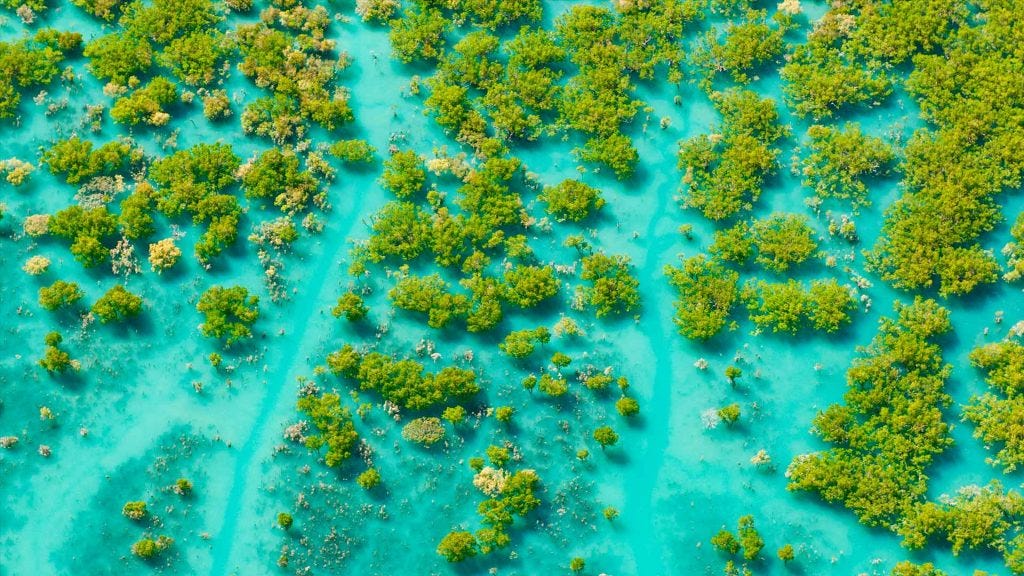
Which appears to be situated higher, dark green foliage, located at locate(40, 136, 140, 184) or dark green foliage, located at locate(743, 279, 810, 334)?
dark green foliage, located at locate(40, 136, 140, 184)

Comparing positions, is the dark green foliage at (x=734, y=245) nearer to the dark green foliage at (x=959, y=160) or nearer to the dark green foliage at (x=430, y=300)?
the dark green foliage at (x=959, y=160)

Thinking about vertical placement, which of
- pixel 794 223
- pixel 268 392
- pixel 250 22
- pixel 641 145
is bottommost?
pixel 268 392

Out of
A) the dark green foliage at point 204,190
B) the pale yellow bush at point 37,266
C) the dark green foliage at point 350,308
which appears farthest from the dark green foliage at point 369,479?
the pale yellow bush at point 37,266

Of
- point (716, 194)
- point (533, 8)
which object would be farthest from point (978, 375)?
point (533, 8)

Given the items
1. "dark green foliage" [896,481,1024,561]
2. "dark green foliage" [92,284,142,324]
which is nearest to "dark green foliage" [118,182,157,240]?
"dark green foliage" [92,284,142,324]

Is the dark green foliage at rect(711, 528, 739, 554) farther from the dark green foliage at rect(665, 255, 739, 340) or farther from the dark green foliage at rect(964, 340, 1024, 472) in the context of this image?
the dark green foliage at rect(964, 340, 1024, 472)

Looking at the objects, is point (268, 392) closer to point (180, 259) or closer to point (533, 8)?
point (180, 259)
